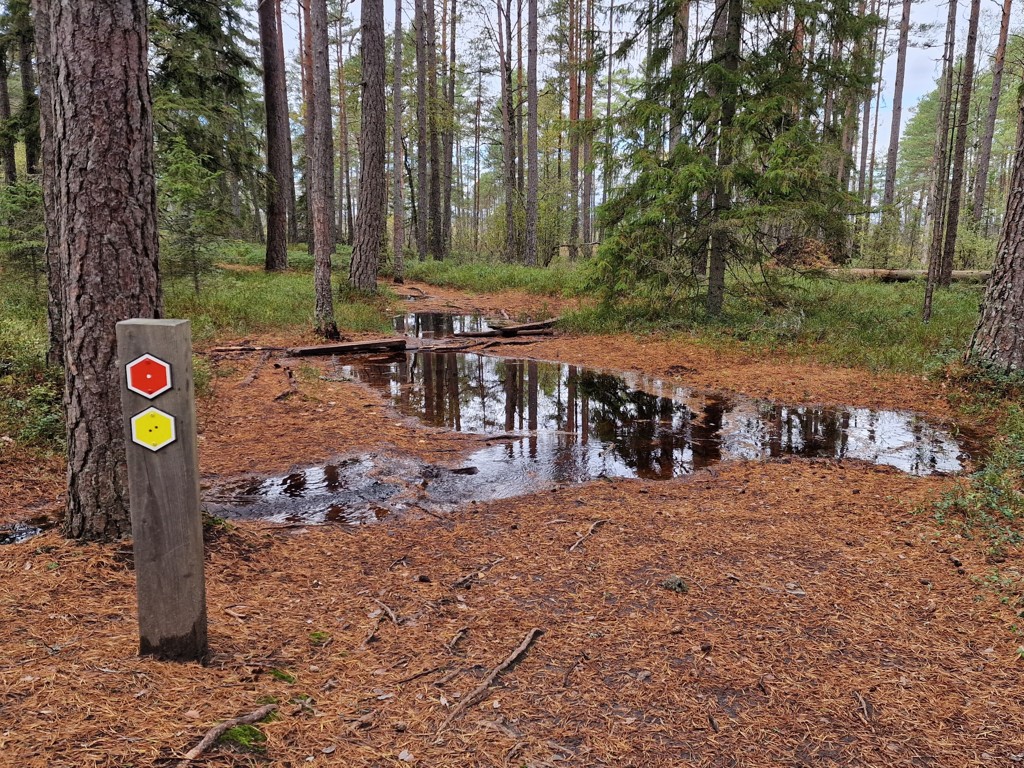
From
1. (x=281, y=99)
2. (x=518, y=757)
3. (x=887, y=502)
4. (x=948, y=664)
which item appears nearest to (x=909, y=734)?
(x=948, y=664)

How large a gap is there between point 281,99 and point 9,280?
1040cm

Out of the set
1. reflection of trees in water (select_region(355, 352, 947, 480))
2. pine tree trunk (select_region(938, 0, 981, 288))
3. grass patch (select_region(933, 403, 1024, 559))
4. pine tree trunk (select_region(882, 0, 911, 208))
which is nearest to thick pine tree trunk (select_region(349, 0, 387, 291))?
reflection of trees in water (select_region(355, 352, 947, 480))

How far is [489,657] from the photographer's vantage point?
2982 mm

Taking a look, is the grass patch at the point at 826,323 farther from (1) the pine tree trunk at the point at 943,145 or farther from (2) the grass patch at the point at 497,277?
(2) the grass patch at the point at 497,277

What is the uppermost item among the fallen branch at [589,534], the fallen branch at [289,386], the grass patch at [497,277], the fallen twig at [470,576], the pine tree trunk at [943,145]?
the pine tree trunk at [943,145]

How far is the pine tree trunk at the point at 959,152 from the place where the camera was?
13859 mm

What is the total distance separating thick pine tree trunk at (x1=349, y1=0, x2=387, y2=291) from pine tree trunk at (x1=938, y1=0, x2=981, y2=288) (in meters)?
12.9

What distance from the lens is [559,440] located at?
23.3 ft

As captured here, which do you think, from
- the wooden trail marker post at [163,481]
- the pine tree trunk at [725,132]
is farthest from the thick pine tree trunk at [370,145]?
the wooden trail marker post at [163,481]

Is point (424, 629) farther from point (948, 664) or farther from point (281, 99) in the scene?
point (281, 99)

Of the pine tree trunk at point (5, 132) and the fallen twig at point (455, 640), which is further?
the pine tree trunk at point (5, 132)

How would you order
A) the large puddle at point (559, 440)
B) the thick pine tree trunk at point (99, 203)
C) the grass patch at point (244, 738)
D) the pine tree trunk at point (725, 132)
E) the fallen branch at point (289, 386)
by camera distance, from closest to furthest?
1. the grass patch at point (244, 738)
2. the thick pine tree trunk at point (99, 203)
3. the large puddle at point (559, 440)
4. the fallen branch at point (289, 386)
5. the pine tree trunk at point (725, 132)

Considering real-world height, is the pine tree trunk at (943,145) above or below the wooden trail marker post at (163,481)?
above

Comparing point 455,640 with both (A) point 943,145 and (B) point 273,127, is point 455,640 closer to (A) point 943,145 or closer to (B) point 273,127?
(A) point 943,145
